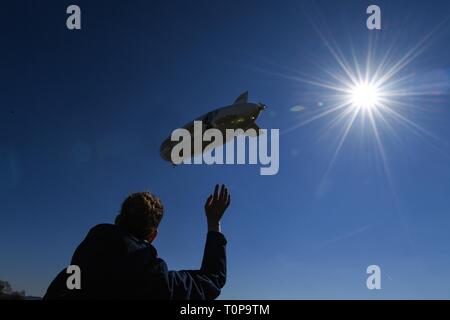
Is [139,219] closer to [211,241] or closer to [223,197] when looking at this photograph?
[211,241]

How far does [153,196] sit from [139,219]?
41cm

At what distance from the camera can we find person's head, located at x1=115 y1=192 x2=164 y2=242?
15.4 ft

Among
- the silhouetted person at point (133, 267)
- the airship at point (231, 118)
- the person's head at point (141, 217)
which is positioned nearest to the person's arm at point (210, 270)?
the silhouetted person at point (133, 267)

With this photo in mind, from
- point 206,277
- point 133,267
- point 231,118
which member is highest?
point 231,118

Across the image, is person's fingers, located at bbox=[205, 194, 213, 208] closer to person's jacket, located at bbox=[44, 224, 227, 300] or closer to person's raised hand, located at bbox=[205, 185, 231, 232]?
person's raised hand, located at bbox=[205, 185, 231, 232]

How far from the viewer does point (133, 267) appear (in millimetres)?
4195

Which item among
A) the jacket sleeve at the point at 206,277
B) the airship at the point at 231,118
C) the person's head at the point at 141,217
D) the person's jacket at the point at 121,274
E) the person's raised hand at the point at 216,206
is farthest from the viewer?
the airship at the point at 231,118

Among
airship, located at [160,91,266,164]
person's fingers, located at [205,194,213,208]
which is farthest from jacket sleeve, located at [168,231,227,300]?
airship, located at [160,91,266,164]

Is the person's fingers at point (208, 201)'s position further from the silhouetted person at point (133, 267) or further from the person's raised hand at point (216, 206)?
the silhouetted person at point (133, 267)

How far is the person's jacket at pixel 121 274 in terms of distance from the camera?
13.7ft

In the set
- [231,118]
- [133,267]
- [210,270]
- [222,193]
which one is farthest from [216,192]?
[231,118]

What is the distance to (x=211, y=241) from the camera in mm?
5105

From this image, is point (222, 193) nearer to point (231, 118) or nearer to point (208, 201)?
point (208, 201)

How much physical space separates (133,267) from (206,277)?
993mm
